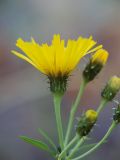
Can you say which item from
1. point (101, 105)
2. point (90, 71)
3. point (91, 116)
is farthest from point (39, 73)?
point (91, 116)

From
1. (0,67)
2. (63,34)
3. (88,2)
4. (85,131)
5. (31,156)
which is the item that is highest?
(88,2)

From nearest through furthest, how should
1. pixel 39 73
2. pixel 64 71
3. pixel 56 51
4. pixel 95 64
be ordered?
pixel 56 51 → pixel 64 71 → pixel 95 64 → pixel 39 73

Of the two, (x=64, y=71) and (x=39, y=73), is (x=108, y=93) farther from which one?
(x=39, y=73)

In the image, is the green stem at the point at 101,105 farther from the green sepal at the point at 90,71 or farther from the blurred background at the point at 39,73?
the blurred background at the point at 39,73

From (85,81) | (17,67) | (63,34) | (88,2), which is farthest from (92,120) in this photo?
(88,2)

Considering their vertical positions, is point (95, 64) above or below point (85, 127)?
above

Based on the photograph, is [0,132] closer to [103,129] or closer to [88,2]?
[103,129]

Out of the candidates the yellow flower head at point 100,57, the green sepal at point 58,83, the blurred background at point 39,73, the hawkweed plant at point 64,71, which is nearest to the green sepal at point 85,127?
the hawkweed plant at point 64,71
